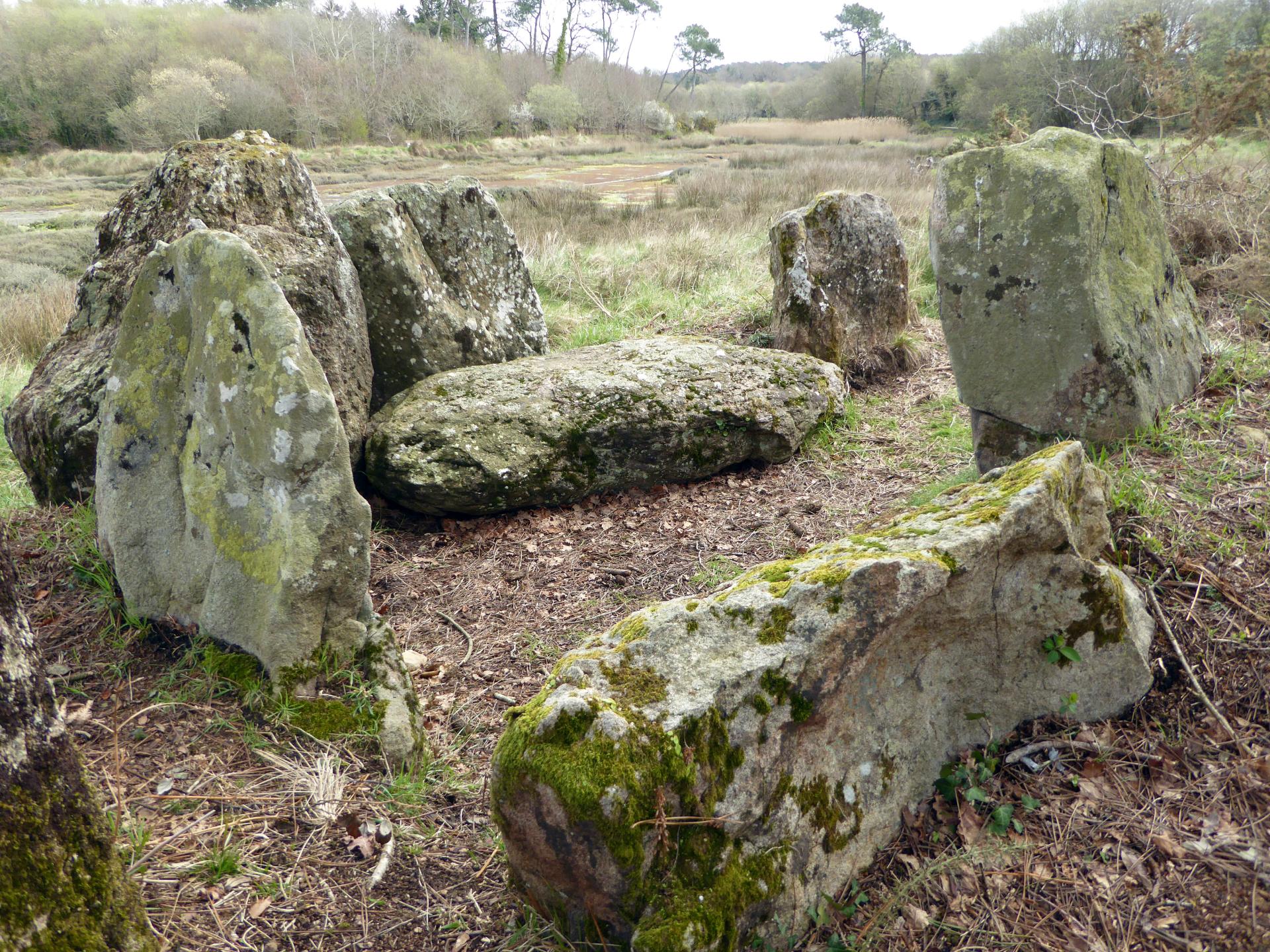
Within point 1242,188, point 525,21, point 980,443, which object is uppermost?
point 525,21

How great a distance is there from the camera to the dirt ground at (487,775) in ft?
6.84

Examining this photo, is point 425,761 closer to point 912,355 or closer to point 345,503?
point 345,503

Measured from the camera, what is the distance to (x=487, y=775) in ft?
10.4

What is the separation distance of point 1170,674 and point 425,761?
9.39ft

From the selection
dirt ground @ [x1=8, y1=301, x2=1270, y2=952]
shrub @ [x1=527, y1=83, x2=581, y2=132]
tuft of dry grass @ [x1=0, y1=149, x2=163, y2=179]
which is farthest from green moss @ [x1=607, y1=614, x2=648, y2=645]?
shrub @ [x1=527, y1=83, x2=581, y2=132]

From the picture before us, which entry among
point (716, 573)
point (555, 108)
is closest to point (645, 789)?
point (716, 573)

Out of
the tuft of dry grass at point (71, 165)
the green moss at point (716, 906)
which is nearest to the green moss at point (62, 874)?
the green moss at point (716, 906)

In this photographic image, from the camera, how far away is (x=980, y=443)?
14.7ft

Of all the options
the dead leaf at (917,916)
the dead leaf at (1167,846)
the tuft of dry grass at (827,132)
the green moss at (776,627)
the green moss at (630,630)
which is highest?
the tuft of dry grass at (827,132)

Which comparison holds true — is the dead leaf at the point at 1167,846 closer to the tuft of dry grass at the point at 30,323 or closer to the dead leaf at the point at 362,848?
the dead leaf at the point at 362,848

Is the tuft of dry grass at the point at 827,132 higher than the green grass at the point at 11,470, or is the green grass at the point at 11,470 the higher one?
the tuft of dry grass at the point at 827,132

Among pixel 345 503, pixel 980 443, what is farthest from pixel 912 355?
pixel 345 503

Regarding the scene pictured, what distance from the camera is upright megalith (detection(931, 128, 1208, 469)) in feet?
13.1

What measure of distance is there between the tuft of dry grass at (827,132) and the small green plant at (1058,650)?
1508 inches
